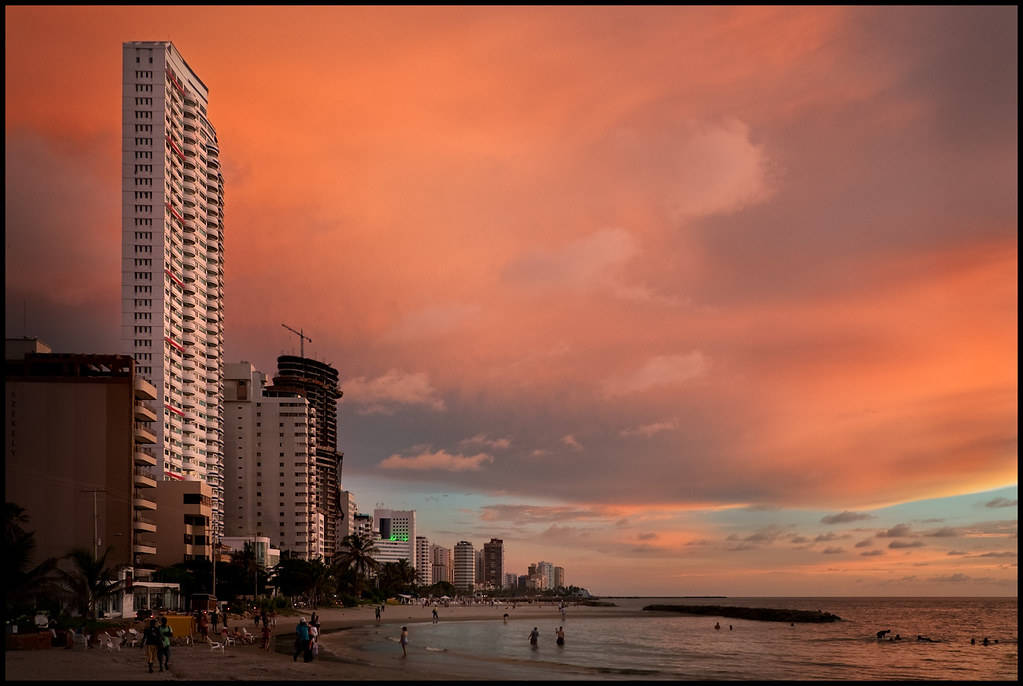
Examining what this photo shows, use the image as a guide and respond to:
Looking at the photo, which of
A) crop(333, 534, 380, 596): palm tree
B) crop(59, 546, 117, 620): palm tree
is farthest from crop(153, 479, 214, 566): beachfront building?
crop(333, 534, 380, 596): palm tree

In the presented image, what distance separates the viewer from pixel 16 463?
94438 millimetres

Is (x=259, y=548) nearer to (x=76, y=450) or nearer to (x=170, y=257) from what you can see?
(x=170, y=257)

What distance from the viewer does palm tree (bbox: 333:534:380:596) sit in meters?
188

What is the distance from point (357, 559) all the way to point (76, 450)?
314 feet

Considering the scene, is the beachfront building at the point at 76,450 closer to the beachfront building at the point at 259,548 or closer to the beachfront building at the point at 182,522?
the beachfront building at the point at 182,522

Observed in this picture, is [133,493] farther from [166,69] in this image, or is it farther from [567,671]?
[166,69]

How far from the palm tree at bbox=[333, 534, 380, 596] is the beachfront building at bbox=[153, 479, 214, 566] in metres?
61.9

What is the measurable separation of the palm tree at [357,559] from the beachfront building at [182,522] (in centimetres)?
6188

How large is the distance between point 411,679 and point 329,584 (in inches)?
5474

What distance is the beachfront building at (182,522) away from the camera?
12044 centimetres

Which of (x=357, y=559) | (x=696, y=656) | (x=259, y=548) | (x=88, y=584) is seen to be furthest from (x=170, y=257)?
(x=696, y=656)

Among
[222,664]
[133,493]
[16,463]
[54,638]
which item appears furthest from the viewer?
[133,493]

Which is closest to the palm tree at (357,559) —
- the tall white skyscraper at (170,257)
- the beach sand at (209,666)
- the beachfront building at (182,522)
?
the tall white skyscraper at (170,257)

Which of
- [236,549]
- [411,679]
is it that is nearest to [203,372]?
[236,549]
